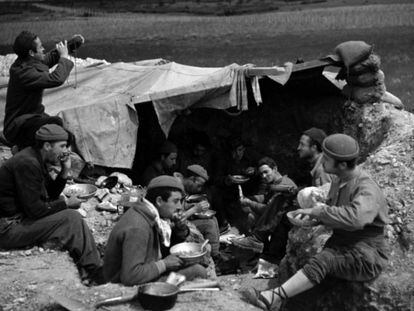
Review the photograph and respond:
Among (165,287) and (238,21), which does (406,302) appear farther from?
(238,21)

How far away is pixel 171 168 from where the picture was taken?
34.1ft

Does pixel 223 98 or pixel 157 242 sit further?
pixel 223 98

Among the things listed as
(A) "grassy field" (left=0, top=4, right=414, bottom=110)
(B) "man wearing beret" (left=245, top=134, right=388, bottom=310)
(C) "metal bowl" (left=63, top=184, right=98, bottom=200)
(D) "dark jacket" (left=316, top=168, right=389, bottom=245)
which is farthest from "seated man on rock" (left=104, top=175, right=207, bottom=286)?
(A) "grassy field" (left=0, top=4, right=414, bottom=110)

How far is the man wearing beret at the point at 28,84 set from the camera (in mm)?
8516

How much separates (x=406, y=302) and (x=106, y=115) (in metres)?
5.19

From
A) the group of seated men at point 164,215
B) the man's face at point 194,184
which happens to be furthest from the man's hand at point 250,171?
the man's face at point 194,184

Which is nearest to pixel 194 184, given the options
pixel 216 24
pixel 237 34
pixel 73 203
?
pixel 73 203

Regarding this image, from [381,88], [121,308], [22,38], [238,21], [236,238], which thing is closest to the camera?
[121,308]

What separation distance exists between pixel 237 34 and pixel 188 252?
23.1m

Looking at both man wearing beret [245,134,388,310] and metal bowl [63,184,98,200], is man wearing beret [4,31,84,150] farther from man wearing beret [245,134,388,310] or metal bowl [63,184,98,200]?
man wearing beret [245,134,388,310]

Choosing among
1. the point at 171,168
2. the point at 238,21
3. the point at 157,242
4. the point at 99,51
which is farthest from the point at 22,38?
the point at 238,21

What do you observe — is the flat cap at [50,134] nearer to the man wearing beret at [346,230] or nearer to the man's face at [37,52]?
the man's face at [37,52]

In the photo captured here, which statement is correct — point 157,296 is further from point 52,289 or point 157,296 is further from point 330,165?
point 330,165

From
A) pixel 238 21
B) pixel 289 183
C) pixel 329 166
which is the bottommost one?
pixel 238 21
